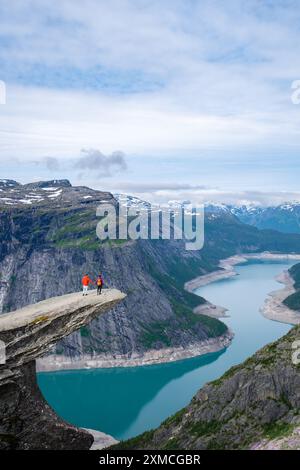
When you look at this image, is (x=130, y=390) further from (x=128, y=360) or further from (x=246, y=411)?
(x=246, y=411)

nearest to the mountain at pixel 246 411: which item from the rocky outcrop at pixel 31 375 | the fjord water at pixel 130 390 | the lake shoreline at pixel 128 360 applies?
the rocky outcrop at pixel 31 375

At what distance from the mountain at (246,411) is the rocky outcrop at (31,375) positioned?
12855 millimetres

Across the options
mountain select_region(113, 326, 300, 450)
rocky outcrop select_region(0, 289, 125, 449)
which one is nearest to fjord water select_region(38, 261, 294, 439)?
mountain select_region(113, 326, 300, 450)

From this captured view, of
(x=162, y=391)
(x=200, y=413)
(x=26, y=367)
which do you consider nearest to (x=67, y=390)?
(x=162, y=391)

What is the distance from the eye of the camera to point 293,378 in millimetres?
45219

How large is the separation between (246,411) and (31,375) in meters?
21.3

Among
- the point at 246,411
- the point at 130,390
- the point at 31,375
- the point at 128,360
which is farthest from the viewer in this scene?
the point at 128,360

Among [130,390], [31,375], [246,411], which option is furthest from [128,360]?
[31,375]

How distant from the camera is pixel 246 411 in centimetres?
4481

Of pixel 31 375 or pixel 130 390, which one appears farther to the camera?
pixel 130 390

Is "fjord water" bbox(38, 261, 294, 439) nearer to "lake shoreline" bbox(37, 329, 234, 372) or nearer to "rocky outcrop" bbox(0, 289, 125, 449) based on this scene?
"lake shoreline" bbox(37, 329, 234, 372)

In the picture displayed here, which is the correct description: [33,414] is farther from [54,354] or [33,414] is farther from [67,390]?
[54,354]

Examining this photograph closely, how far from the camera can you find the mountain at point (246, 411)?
1599 inches

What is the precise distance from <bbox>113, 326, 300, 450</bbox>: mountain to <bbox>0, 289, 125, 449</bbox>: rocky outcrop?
1285cm
